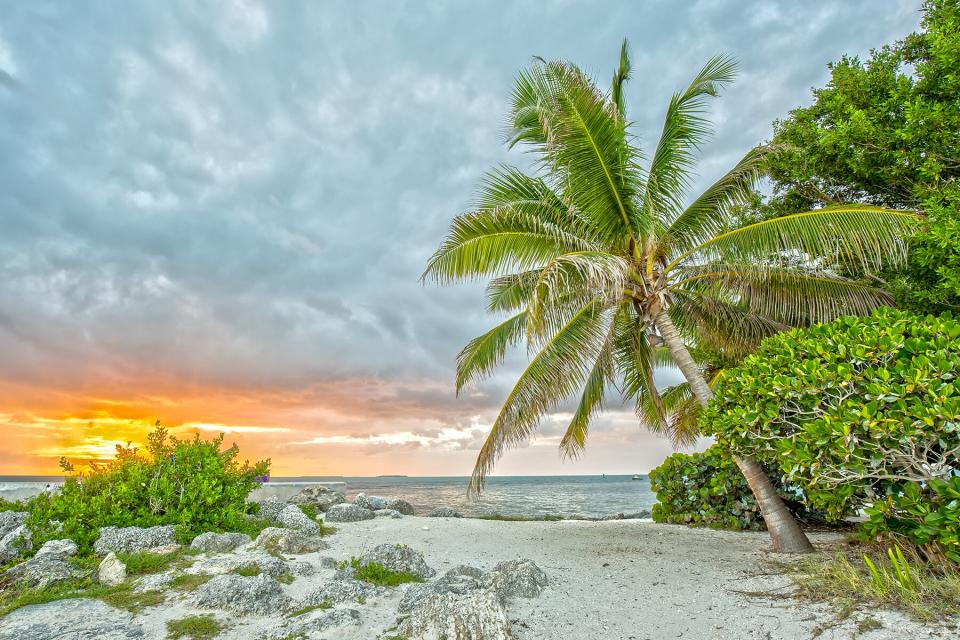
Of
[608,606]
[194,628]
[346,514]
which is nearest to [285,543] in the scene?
[194,628]

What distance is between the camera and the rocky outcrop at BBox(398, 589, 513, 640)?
11.0 ft

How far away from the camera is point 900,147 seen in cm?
634

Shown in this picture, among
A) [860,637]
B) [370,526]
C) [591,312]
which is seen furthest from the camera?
[370,526]

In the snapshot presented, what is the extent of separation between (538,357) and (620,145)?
11.6 ft

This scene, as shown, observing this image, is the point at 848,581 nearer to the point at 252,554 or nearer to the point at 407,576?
the point at 407,576

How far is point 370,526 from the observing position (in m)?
8.90

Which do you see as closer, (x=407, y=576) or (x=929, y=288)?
(x=407, y=576)

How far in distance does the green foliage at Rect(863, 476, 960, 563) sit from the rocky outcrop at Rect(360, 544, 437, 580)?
4515mm

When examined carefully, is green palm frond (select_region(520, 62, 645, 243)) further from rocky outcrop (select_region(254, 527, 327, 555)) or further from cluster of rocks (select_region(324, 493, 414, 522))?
cluster of rocks (select_region(324, 493, 414, 522))

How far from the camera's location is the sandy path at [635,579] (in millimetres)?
3699

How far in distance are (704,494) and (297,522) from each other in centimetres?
717

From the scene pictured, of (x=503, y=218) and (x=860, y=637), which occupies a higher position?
(x=503, y=218)

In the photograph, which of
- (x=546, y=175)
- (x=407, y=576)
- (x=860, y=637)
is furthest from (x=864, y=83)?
(x=407, y=576)

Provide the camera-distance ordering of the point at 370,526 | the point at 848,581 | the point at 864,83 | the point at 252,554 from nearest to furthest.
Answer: the point at 848,581 < the point at 252,554 < the point at 864,83 < the point at 370,526
